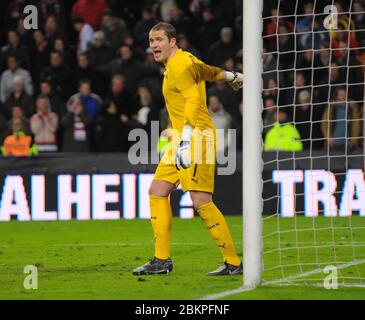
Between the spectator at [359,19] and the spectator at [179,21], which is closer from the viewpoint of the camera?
the spectator at [359,19]

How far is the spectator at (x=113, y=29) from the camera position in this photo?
18422 millimetres

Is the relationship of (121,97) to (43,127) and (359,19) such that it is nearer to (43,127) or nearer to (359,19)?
(43,127)

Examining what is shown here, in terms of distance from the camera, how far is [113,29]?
60.8ft

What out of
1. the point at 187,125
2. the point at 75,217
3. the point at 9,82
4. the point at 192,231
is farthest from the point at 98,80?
the point at 187,125

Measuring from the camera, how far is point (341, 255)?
34.2ft

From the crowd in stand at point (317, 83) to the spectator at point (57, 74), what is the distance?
318 cm

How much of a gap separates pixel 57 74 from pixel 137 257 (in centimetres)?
792

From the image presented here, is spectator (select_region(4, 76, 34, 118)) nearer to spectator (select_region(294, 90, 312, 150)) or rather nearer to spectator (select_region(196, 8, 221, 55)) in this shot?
spectator (select_region(196, 8, 221, 55))

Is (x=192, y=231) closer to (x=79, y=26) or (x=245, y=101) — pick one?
(x=245, y=101)

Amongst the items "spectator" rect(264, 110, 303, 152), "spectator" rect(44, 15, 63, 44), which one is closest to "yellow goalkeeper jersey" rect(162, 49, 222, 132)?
"spectator" rect(264, 110, 303, 152)

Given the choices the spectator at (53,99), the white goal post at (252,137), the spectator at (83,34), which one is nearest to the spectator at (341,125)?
the spectator at (53,99)

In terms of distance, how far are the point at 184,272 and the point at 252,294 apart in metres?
1.52

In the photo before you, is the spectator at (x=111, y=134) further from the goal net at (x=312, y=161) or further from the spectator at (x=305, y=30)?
the spectator at (x=305, y=30)

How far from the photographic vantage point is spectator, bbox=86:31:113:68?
18156 mm
